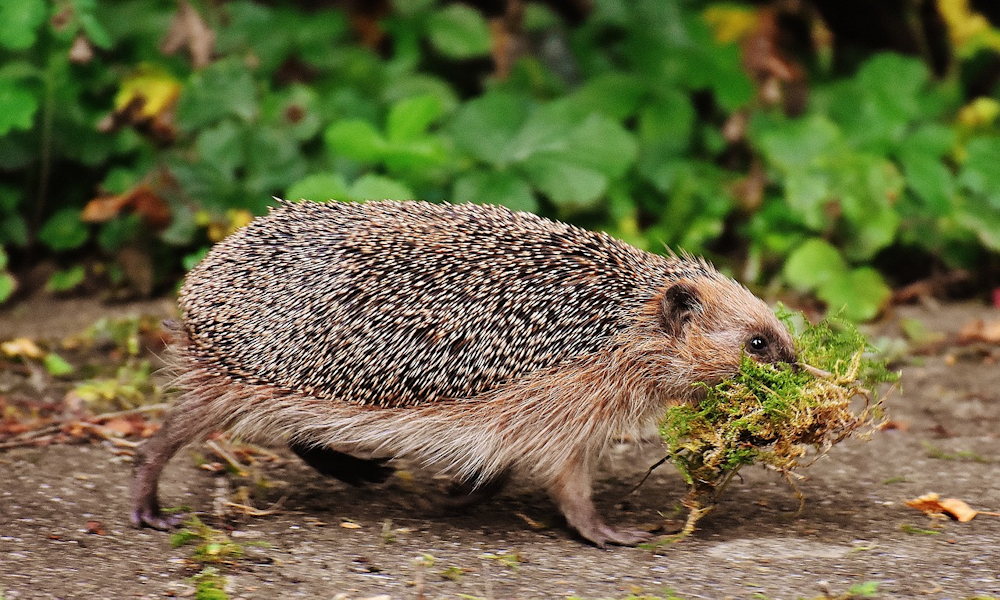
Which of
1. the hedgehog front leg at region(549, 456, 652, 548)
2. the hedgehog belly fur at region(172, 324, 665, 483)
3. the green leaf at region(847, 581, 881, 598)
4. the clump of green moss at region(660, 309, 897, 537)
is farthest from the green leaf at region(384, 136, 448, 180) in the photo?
the green leaf at region(847, 581, 881, 598)

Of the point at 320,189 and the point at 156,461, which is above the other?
the point at 320,189

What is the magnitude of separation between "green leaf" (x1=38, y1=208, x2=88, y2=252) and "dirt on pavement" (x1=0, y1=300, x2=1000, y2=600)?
294 centimetres

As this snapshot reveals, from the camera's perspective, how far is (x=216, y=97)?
7.80 m

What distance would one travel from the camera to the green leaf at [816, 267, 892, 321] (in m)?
7.85

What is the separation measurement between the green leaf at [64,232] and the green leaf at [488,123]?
2.69 metres

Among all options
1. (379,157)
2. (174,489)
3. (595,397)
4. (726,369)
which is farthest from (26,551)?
(379,157)

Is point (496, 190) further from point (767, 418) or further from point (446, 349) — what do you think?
point (767, 418)

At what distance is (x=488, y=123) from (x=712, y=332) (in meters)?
3.63

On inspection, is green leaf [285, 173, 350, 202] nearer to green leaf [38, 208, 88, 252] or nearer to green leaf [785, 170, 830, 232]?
green leaf [38, 208, 88, 252]

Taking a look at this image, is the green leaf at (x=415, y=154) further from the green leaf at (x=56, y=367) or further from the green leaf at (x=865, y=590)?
the green leaf at (x=865, y=590)

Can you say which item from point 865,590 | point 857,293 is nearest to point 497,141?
point 857,293

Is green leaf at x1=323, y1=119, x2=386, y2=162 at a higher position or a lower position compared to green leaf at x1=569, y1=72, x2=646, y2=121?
lower

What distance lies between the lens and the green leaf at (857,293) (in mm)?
7848

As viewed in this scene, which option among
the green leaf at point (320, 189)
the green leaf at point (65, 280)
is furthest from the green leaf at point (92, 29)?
the green leaf at point (65, 280)
